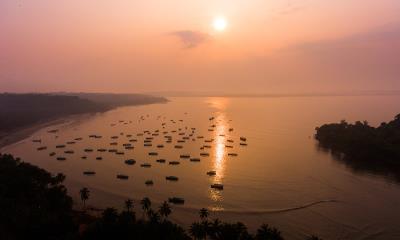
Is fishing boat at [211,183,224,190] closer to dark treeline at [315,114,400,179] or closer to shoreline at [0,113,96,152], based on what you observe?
dark treeline at [315,114,400,179]

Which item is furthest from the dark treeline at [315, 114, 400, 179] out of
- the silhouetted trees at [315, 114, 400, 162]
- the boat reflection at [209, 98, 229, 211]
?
the boat reflection at [209, 98, 229, 211]

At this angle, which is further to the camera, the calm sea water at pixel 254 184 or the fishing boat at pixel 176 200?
the fishing boat at pixel 176 200

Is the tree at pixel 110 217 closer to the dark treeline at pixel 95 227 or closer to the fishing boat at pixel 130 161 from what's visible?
the dark treeline at pixel 95 227

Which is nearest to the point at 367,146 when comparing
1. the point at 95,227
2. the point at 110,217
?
the point at 110,217

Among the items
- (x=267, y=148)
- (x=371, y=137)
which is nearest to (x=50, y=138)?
(x=267, y=148)

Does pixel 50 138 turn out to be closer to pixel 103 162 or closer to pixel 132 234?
pixel 103 162

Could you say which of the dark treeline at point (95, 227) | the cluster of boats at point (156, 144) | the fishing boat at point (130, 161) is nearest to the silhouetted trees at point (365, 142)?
the cluster of boats at point (156, 144)
